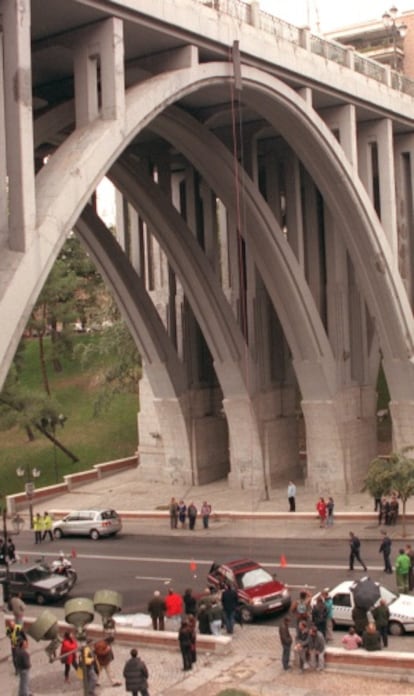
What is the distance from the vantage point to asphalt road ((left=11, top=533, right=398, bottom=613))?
24.8 m

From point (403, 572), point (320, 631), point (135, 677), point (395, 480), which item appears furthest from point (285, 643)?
point (395, 480)

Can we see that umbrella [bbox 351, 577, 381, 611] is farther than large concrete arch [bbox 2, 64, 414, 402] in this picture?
No

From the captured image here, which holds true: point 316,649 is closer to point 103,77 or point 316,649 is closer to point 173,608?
point 173,608

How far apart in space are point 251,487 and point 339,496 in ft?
11.2

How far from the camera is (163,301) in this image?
40688 mm

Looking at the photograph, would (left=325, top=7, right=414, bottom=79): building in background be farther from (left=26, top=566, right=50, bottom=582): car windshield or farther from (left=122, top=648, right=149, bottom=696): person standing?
(left=122, top=648, right=149, bottom=696): person standing

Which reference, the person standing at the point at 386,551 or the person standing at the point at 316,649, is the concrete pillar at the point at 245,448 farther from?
the person standing at the point at 316,649

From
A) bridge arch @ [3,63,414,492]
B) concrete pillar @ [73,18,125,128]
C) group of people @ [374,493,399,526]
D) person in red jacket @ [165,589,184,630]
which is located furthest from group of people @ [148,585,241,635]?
group of people @ [374,493,399,526]

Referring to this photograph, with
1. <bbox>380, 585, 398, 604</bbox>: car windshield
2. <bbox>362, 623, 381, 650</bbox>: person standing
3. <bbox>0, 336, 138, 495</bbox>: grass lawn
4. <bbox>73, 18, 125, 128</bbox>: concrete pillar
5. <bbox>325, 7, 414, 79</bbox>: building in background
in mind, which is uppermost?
<bbox>325, 7, 414, 79</bbox>: building in background

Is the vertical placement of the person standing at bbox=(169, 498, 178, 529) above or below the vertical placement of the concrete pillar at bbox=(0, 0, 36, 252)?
below

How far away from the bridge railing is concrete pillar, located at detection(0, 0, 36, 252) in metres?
8.47

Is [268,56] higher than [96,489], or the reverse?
[268,56]

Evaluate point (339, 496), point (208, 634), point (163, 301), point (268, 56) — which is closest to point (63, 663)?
point (208, 634)

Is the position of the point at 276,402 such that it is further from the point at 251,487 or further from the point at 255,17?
the point at 255,17
